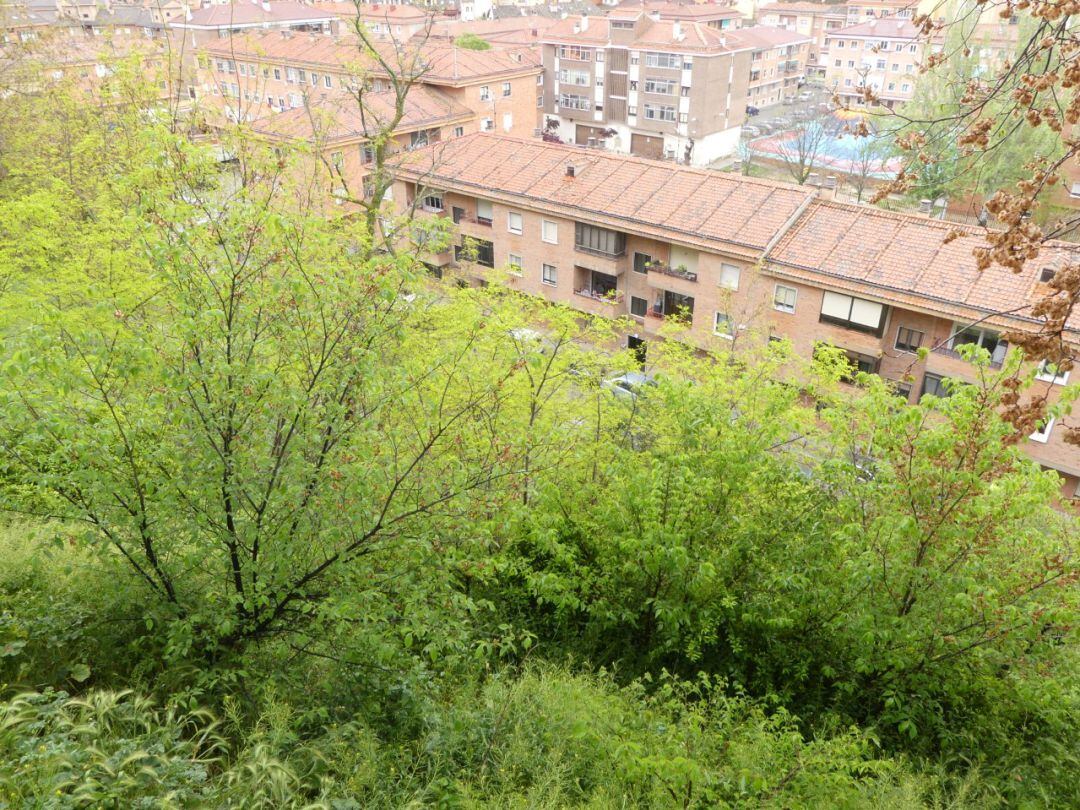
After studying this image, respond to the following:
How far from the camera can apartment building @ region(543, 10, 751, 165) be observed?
56.5 meters

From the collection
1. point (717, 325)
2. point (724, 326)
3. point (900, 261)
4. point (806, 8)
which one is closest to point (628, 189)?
point (717, 325)

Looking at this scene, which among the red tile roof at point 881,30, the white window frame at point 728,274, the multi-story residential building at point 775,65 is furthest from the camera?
the red tile roof at point 881,30

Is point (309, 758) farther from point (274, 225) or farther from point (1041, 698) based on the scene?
point (1041, 698)

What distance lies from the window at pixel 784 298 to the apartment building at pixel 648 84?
3687 cm

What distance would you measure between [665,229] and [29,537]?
22.7 meters

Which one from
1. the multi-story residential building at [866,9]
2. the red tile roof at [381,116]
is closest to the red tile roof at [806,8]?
the multi-story residential building at [866,9]

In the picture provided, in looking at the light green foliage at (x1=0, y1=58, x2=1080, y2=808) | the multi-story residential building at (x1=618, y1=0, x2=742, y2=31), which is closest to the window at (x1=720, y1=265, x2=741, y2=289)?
the light green foliage at (x1=0, y1=58, x2=1080, y2=808)

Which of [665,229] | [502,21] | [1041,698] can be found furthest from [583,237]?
[502,21]

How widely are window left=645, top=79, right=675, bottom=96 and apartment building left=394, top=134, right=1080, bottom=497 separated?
95.3ft

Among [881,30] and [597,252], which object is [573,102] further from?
[597,252]

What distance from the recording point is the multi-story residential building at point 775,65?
68.7 m

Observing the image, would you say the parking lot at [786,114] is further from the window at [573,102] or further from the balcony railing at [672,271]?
the balcony railing at [672,271]

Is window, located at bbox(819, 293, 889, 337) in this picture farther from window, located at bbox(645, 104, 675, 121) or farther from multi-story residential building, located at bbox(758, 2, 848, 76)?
multi-story residential building, located at bbox(758, 2, 848, 76)

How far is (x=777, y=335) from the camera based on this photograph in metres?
25.6
